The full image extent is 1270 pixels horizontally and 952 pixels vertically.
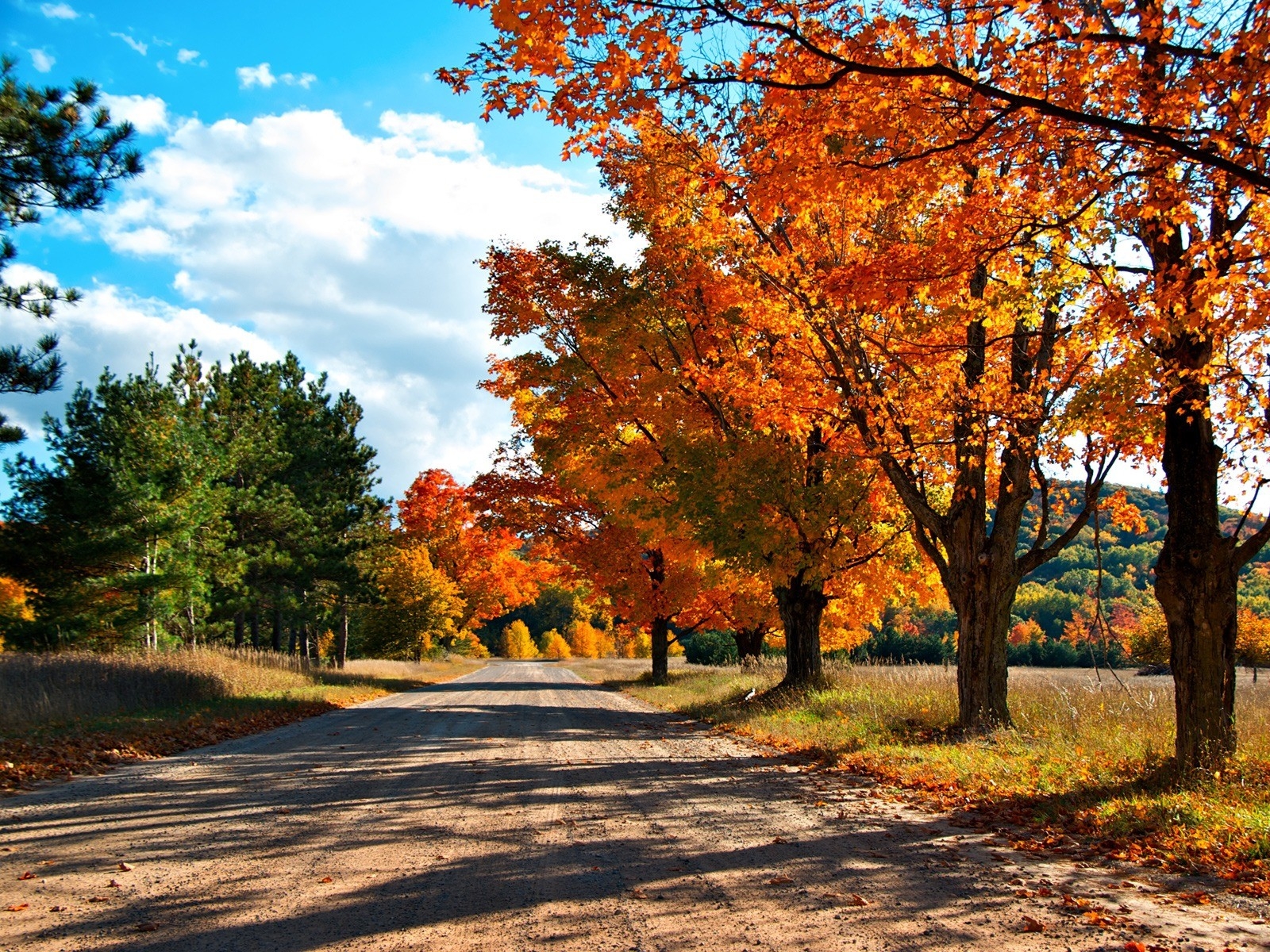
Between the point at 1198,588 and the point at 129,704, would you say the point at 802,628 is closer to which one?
the point at 1198,588

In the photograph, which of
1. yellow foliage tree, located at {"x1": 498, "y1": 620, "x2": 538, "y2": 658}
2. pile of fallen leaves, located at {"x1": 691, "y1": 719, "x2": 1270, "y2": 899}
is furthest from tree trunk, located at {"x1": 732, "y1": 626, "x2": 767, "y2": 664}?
yellow foliage tree, located at {"x1": 498, "y1": 620, "x2": 538, "y2": 658}

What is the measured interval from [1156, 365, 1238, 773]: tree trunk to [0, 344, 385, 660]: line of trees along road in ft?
77.0

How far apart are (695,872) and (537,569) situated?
32271mm

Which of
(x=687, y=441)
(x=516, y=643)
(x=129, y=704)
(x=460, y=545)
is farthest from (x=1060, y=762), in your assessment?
(x=516, y=643)

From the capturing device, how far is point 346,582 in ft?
111

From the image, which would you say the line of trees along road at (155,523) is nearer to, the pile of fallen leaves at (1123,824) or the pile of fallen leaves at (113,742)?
the pile of fallen leaves at (113,742)

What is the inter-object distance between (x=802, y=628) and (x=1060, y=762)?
990cm

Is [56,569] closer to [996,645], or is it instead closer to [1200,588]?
[996,645]

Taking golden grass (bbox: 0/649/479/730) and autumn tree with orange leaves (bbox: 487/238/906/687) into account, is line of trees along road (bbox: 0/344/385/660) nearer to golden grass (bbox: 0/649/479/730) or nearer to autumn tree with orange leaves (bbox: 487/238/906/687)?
golden grass (bbox: 0/649/479/730)

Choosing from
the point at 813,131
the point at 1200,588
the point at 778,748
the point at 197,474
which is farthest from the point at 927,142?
the point at 197,474

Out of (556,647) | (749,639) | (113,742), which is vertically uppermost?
(113,742)

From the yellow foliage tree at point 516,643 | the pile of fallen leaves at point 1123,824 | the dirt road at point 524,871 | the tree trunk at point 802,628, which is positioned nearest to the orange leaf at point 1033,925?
the dirt road at point 524,871

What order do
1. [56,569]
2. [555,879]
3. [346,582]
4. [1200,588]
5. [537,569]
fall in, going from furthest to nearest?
[537,569] → [346,582] → [56,569] → [1200,588] → [555,879]

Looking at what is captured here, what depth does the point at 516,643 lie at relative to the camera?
370 feet
